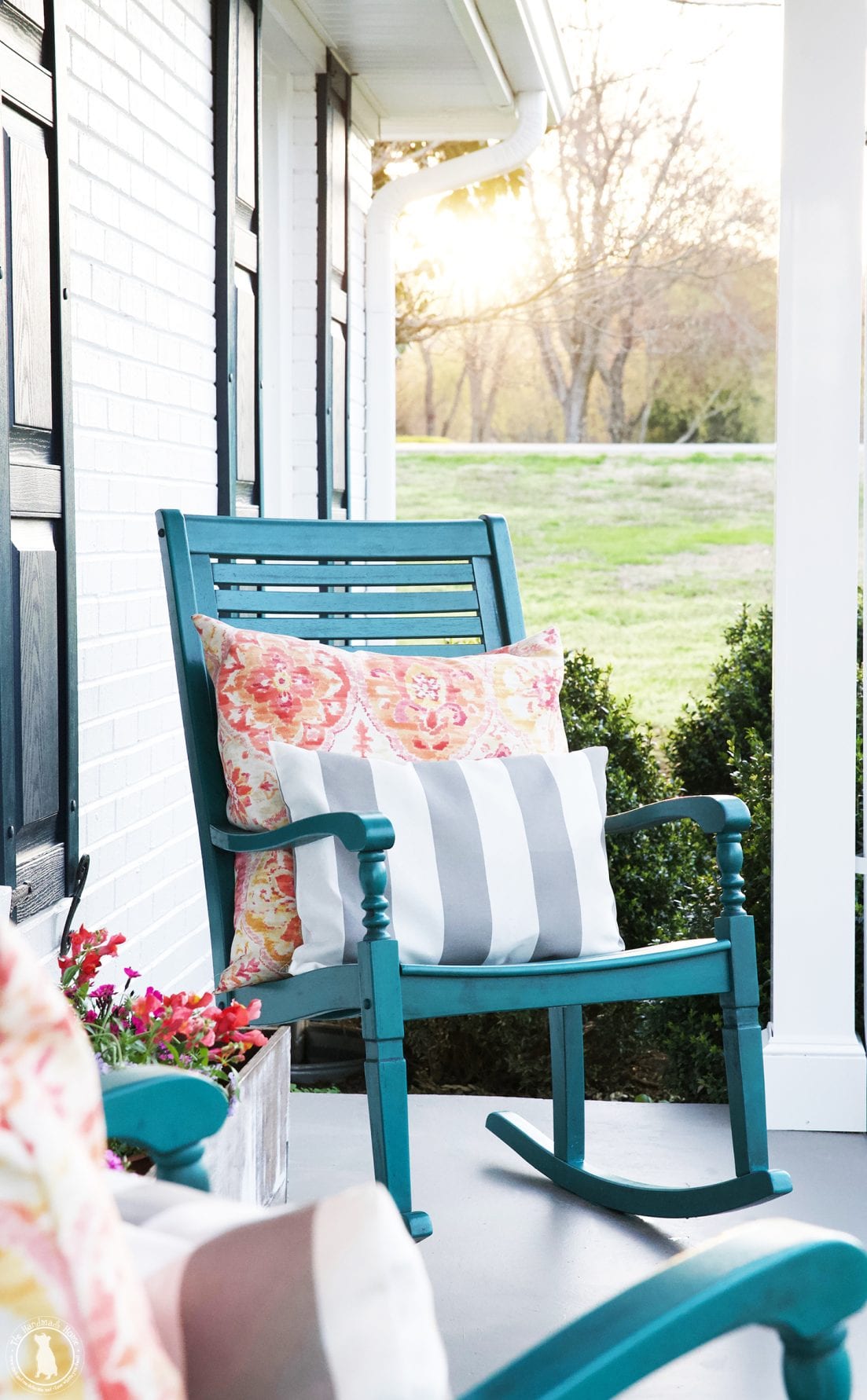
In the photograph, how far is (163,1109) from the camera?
944 mm

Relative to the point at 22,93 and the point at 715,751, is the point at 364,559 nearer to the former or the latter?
the point at 22,93

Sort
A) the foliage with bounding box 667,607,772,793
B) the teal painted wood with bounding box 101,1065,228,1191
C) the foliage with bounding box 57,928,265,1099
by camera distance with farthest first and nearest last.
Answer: the foliage with bounding box 667,607,772,793, the foliage with bounding box 57,928,265,1099, the teal painted wood with bounding box 101,1065,228,1191

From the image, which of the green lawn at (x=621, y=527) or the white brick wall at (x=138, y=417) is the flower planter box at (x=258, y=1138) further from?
the green lawn at (x=621, y=527)

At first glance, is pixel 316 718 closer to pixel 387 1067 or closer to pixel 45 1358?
pixel 387 1067

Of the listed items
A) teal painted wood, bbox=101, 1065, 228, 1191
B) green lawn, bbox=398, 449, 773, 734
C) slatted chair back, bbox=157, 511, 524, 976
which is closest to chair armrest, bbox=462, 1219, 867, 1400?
teal painted wood, bbox=101, 1065, 228, 1191

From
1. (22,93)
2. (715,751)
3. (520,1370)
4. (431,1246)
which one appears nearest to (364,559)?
(22,93)

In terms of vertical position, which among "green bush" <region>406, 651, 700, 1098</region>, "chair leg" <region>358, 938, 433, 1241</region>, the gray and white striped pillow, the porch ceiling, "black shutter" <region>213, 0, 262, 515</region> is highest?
the porch ceiling

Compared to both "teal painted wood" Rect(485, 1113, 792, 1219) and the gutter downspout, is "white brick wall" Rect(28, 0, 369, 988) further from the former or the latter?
the gutter downspout

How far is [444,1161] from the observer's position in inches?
96.0

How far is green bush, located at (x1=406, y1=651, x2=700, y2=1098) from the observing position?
3.22m

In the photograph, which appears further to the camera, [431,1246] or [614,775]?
[614,775]

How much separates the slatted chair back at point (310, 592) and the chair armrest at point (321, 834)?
121mm

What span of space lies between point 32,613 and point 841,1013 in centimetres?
165

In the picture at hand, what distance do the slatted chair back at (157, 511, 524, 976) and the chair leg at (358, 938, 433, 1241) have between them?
1.49 feet
